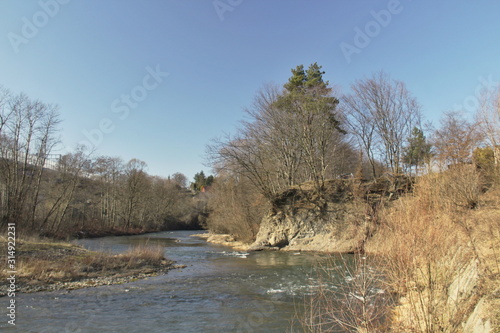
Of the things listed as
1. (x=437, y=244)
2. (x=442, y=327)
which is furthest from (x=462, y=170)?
(x=442, y=327)

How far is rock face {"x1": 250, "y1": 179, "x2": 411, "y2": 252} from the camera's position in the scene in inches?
966

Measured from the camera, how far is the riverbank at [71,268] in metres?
12.5

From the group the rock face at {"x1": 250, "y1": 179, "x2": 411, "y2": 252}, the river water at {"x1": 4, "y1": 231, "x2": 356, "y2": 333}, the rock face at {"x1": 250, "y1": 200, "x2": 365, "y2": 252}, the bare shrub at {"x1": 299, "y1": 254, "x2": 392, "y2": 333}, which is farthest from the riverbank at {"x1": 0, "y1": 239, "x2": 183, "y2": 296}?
the rock face at {"x1": 250, "y1": 179, "x2": 411, "y2": 252}

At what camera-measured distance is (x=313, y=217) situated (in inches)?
1042

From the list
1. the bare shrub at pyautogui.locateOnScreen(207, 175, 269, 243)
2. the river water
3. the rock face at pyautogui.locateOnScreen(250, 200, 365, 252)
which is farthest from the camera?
the bare shrub at pyautogui.locateOnScreen(207, 175, 269, 243)

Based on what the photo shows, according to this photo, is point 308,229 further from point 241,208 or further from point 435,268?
point 435,268

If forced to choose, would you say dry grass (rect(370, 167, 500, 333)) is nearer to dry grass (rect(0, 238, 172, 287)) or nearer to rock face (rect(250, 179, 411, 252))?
dry grass (rect(0, 238, 172, 287))

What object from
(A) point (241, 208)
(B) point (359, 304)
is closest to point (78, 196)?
(A) point (241, 208)

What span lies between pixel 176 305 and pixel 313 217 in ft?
60.2

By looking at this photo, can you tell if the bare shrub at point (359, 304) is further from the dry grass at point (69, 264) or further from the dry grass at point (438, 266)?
the dry grass at point (69, 264)

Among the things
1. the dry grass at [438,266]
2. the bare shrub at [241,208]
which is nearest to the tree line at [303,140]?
the bare shrub at [241,208]

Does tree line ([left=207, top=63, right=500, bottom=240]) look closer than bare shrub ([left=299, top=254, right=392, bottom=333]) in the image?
No

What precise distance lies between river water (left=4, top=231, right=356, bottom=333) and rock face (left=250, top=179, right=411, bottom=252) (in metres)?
10.8

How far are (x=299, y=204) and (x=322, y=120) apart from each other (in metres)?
8.42
